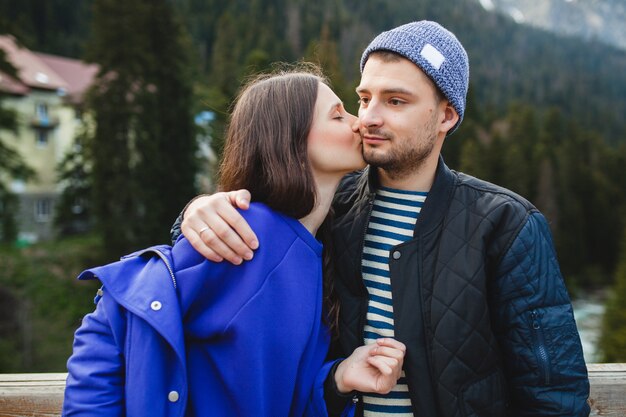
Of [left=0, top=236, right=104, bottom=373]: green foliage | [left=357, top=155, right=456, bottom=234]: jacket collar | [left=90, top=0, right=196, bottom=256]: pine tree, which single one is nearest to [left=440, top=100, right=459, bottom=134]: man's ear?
[left=357, top=155, right=456, bottom=234]: jacket collar

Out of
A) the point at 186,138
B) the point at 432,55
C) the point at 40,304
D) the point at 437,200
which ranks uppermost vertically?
the point at 186,138

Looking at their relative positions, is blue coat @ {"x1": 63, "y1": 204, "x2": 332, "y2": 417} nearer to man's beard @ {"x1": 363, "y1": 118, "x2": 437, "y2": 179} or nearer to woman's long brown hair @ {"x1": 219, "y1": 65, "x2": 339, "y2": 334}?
woman's long brown hair @ {"x1": 219, "y1": 65, "x2": 339, "y2": 334}

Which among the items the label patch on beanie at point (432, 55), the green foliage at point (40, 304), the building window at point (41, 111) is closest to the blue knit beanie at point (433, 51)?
the label patch on beanie at point (432, 55)

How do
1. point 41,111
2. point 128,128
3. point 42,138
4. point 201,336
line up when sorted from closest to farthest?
point 201,336
point 128,128
point 42,138
point 41,111

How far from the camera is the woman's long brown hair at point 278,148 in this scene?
198 cm

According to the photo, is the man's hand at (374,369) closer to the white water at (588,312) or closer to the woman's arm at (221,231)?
the woman's arm at (221,231)

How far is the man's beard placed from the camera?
212cm

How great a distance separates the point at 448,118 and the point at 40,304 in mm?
24029

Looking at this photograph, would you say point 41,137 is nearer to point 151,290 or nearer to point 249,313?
point 151,290

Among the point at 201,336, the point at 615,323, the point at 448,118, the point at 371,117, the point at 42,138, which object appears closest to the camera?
the point at 201,336

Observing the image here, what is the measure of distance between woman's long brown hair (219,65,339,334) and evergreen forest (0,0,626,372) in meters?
0.36

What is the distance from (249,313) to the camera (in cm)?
179

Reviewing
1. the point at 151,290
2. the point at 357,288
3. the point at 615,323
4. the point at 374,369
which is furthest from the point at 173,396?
the point at 615,323

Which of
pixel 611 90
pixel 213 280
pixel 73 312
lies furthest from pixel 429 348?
pixel 611 90
